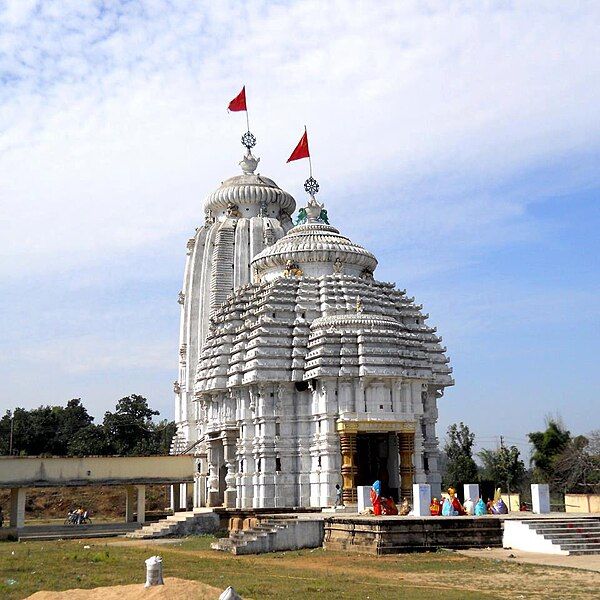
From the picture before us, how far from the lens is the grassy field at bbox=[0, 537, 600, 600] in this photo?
17.2 m

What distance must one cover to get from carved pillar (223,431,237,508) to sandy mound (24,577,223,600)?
29.3 m

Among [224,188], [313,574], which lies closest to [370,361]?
[313,574]

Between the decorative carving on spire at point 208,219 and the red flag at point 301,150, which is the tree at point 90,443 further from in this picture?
the red flag at point 301,150

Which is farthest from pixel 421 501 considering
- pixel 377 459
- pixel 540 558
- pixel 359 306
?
pixel 359 306

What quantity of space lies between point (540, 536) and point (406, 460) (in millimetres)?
15019

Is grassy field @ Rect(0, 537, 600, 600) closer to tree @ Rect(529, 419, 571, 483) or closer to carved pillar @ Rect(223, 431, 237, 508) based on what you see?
carved pillar @ Rect(223, 431, 237, 508)

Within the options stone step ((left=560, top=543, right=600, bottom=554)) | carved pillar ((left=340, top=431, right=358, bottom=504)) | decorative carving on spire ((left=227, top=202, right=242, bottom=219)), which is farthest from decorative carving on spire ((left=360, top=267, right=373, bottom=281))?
stone step ((left=560, top=543, right=600, bottom=554))

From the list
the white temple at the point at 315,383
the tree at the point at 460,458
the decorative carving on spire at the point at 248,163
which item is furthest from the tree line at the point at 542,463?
the decorative carving on spire at the point at 248,163

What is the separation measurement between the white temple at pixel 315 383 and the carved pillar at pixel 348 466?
50 millimetres

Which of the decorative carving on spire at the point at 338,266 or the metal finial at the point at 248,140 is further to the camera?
the metal finial at the point at 248,140

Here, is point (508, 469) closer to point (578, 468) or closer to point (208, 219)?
point (578, 468)

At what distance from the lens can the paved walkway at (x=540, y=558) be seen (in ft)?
70.1

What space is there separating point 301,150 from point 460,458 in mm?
25882

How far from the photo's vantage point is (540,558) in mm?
23172
